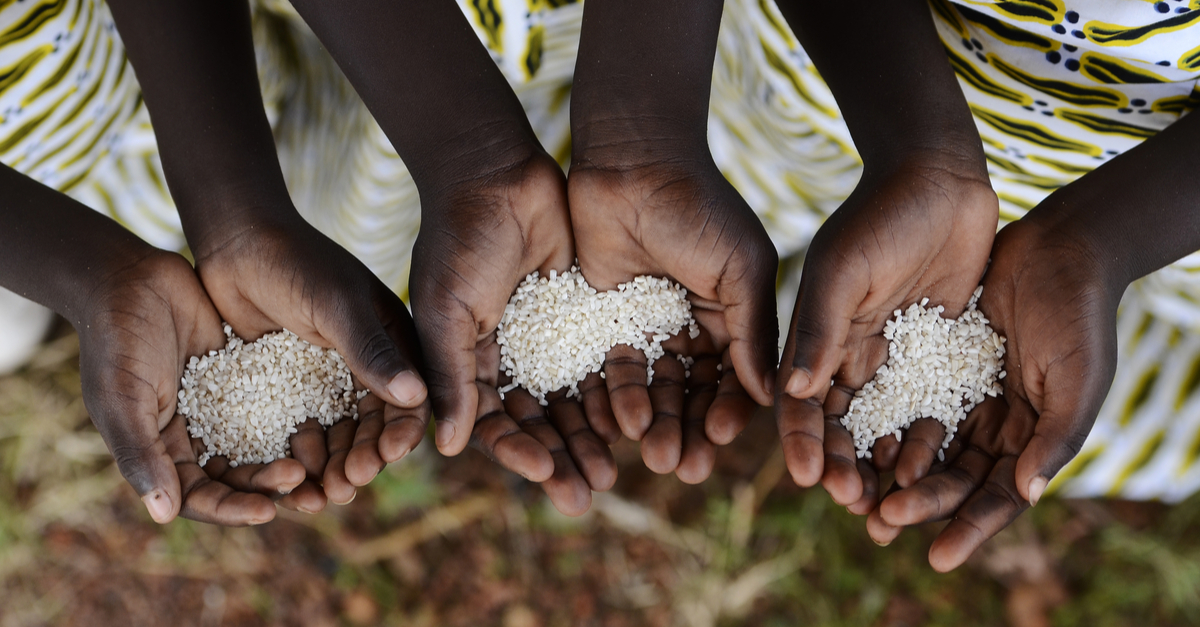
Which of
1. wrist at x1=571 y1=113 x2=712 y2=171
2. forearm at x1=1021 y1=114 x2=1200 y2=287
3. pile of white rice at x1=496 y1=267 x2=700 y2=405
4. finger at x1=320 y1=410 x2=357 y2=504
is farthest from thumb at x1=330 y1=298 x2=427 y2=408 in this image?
forearm at x1=1021 y1=114 x2=1200 y2=287

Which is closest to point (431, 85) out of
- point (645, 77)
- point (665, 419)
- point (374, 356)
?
point (645, 77)

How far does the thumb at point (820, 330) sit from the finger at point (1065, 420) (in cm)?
32

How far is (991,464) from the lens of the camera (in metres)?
1.32

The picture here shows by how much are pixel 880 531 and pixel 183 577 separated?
1.75 meters

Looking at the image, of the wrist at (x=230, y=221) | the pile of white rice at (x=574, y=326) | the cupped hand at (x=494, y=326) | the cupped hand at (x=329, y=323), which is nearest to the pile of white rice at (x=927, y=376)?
the pile of white rice at (x=574, y=326)

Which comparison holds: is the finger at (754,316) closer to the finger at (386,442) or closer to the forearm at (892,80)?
the forearm at (892,80)

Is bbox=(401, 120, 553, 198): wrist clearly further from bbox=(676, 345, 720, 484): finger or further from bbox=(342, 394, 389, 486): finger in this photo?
bbox=(676, 345, 720, 484): finger

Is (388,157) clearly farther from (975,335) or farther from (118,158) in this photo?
(975,335)

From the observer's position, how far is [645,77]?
1.36 metres

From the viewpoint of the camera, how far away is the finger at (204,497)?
1.24m

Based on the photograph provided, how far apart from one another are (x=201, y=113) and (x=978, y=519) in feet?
4.82

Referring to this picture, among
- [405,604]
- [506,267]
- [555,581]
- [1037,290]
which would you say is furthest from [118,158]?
[1037,290]

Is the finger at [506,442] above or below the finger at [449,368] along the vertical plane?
below

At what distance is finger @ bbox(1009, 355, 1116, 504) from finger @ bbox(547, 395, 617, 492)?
2.10 ft
